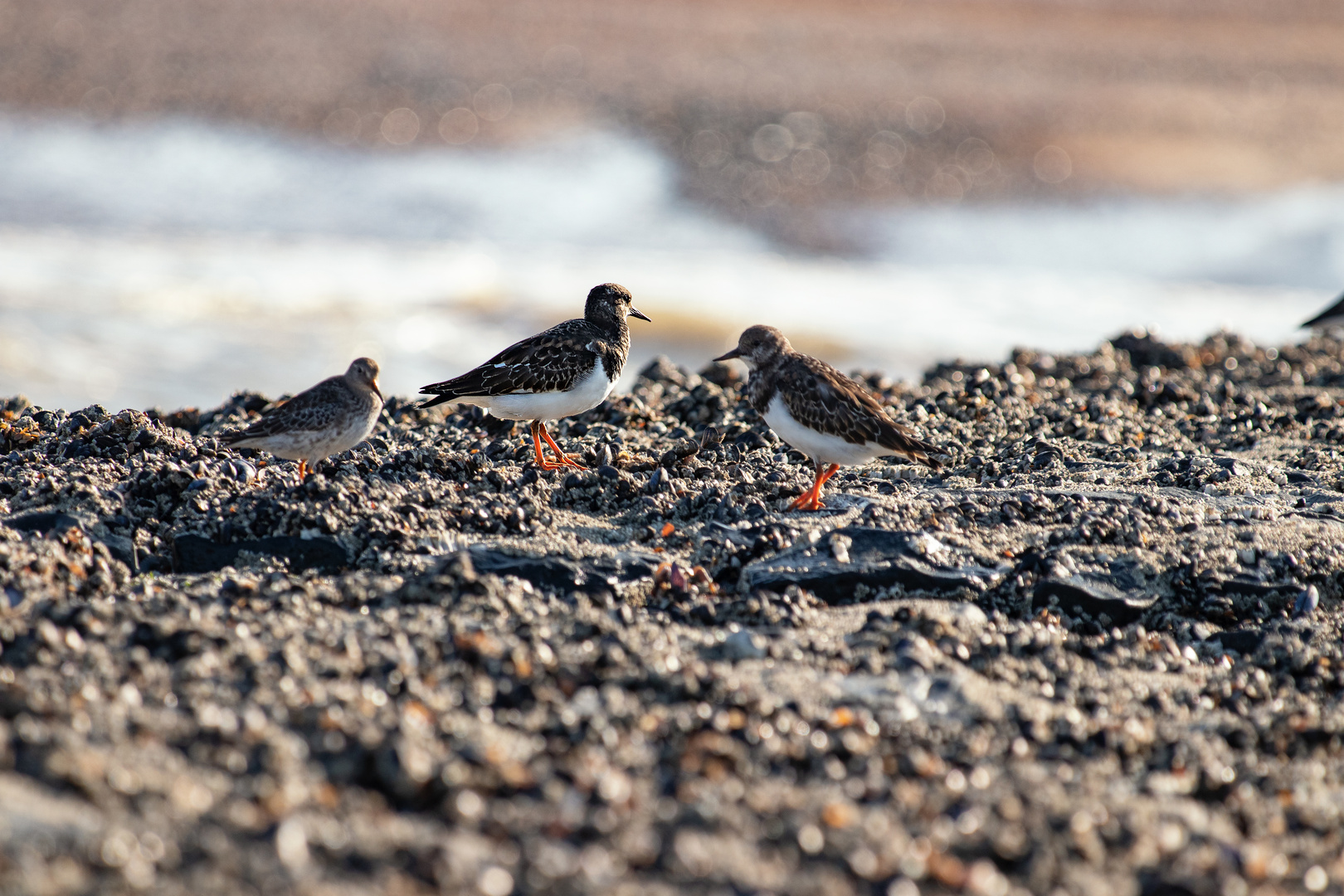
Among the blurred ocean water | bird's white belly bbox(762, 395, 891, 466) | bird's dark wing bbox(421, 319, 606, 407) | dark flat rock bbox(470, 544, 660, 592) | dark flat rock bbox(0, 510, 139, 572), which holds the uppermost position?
the blurred ocean water

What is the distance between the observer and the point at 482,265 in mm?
20984

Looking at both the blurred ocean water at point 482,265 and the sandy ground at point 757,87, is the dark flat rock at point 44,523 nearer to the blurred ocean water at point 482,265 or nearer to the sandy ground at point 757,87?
the blurred ocean water at point 482,265

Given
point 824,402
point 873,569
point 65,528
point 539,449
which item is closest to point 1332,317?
point 824,402

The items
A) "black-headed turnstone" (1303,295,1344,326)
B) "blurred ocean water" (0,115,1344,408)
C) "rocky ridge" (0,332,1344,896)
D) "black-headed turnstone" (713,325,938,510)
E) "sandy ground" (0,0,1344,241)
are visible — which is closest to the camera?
"rocky ridge" (0,332,1344,896)

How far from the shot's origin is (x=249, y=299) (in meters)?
17.8

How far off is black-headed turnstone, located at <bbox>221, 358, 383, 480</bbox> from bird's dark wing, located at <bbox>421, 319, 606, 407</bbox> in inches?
33.6

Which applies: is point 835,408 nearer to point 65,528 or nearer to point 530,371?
point 530,371

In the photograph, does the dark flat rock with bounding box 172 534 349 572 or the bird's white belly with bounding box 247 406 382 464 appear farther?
the bird's white belly with bounding box 247 406 382 464

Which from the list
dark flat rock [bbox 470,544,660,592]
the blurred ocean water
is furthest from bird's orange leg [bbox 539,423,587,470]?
the blurred ocean water

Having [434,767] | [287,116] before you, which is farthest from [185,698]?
[287,116]

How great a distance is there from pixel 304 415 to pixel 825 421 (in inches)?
112

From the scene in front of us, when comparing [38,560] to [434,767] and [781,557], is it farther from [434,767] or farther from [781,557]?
[781,557]

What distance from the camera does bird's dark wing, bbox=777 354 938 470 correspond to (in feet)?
24.3

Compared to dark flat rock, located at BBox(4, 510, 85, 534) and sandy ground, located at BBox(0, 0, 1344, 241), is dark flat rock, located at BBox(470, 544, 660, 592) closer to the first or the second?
dark flat rock, located at BBox(4, 510, 85, 534)
